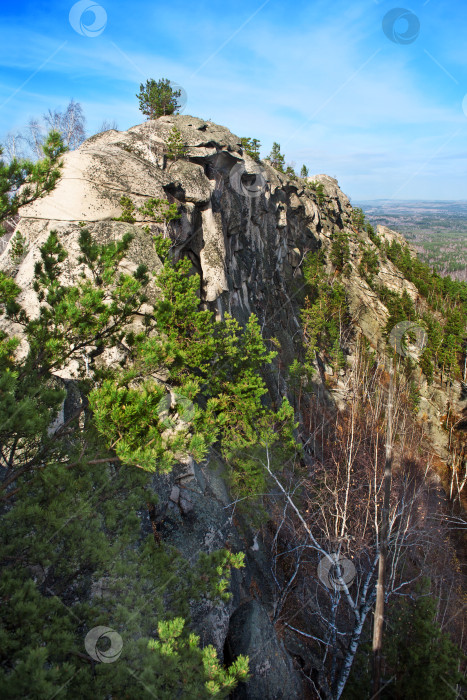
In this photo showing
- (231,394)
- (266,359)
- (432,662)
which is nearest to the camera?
(432,662)

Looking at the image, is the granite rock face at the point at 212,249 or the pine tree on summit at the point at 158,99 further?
the pine tree on summit at the point at 158,99

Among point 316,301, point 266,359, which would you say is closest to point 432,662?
point 266,359

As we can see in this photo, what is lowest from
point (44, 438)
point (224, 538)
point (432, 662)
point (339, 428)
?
point (339, 428)

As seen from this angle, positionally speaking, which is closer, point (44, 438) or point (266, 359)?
point (44, 438)

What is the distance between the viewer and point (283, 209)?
3088 centimetres

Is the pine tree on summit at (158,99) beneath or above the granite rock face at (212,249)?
above

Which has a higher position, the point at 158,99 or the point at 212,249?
the point at 158,99

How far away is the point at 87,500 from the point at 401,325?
122 ft

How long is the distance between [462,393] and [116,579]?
39.9 metres

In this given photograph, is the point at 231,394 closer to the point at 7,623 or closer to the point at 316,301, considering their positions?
the point at 7,623

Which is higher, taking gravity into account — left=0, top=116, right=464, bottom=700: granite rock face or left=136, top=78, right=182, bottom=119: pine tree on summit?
left=136, top=78, right=182, bottom=119: pine tree on summit

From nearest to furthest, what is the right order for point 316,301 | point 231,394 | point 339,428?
point 231,394 < point 339,428 < point 316,301

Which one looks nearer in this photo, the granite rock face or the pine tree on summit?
the granite rock face

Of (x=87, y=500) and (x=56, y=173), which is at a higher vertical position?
(x=56, y=173)
